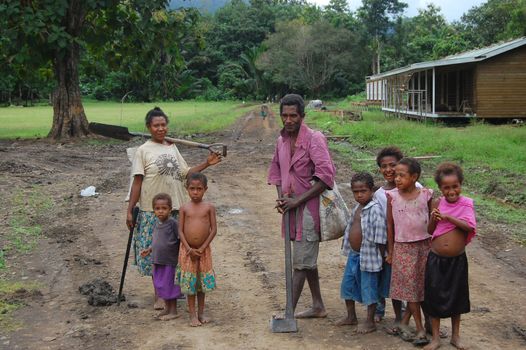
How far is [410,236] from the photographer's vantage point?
169 inches

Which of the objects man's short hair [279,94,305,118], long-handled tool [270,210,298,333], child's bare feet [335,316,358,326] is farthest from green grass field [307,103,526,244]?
man's short hair [279,94,305,118]

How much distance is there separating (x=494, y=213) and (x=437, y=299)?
5.30 meters

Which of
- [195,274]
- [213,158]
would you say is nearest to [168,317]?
[195,274]

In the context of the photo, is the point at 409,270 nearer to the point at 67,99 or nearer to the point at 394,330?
the point at 394,330

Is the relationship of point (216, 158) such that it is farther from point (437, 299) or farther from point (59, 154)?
point (59, 154)

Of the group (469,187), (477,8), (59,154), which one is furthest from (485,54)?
(477,8)

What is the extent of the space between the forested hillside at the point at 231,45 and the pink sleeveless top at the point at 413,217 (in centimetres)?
1623

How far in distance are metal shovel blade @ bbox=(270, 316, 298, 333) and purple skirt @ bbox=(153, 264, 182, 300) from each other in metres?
0.86

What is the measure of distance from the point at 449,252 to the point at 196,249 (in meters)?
1.85

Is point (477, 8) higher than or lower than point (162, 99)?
higher

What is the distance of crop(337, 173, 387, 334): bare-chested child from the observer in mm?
4469

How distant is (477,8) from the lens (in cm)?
5841

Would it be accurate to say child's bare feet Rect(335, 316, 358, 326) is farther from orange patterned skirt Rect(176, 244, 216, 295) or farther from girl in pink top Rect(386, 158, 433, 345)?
orange patterned skirt Rect(176, 244, 216, 295)

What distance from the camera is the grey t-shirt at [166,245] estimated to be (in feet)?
16.5
